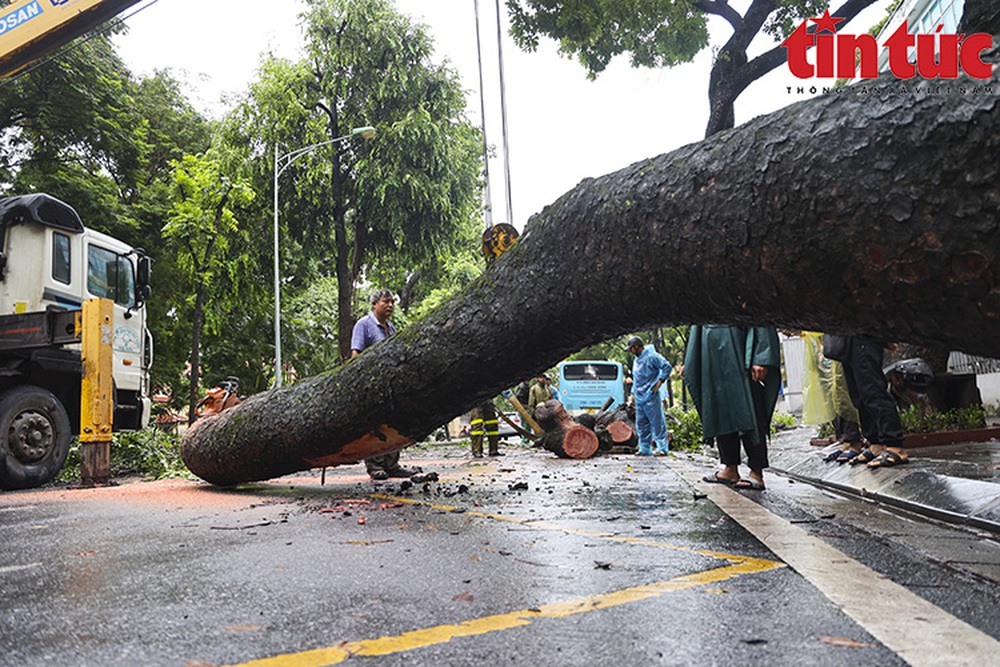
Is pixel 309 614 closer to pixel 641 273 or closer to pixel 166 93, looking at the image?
pixel 641 273

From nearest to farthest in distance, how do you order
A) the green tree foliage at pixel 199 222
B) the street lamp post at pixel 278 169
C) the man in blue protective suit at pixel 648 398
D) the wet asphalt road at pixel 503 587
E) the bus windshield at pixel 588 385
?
the wet asphalt road at pixel 503 587 < the man in blue protective suit at pixel 648 398 < the green tree foliage at pixel 199 222 < the street lamp post at pixel 278 169 < the bus windshield at pixel 588 385

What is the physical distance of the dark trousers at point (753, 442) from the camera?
5664mm

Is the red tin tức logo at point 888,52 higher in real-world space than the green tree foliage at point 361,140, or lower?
lower

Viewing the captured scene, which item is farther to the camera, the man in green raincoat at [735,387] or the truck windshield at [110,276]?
the truck windshield at [110,276]

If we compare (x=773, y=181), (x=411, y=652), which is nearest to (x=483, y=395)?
→ (x=773, y=181)

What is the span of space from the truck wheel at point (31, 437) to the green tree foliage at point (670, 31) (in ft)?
33.4

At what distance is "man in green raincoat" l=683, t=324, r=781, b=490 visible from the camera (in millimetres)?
5590

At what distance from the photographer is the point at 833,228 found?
2.39 metres

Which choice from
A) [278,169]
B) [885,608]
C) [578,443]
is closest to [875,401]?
[885,608]

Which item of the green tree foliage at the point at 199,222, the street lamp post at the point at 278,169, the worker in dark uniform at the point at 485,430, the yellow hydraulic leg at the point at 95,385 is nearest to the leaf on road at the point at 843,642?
the yellow hydraulic leg at the point at 95,385

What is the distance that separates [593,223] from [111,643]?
2.44m

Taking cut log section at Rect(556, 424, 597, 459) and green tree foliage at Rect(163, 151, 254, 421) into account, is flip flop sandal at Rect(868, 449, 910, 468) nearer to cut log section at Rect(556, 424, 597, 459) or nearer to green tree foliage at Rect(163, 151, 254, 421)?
cut log section at Rect(556, 424, 597, 459)

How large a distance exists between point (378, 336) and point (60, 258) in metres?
4.38

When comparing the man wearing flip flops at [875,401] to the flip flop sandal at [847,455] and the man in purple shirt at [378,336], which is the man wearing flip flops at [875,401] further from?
the man in purple shirt at [378,336]
